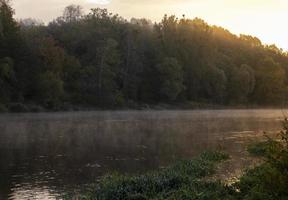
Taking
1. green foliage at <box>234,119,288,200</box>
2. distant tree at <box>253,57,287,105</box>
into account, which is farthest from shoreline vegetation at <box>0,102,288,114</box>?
green foliage at <box>234,119,288,200</box>

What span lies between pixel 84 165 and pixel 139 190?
11.5 metres

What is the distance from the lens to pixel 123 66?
126250 millimetres

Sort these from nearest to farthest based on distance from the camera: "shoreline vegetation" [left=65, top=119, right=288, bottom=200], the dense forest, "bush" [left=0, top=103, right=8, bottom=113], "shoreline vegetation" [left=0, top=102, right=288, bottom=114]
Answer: "shoreline vegetation" [left=65, top=119, right=288, bottom=200]
"bush" [left=0, top=103, right=8, bottom=113]
"shoreline vegetation" [left=0, top=102, right=288, bottom=114]
the dense forest

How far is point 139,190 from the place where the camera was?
18.0 m

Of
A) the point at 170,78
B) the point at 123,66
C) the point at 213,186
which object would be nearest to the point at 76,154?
the point at 213,186

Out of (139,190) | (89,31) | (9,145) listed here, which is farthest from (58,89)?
(139,190)

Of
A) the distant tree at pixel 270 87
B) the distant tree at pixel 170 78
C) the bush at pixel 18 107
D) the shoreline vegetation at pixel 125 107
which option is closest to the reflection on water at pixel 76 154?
the bush at pixel 18 107

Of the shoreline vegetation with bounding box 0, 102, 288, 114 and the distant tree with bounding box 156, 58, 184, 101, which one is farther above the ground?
the distant tree with bounding box 156, 58, 184, 101

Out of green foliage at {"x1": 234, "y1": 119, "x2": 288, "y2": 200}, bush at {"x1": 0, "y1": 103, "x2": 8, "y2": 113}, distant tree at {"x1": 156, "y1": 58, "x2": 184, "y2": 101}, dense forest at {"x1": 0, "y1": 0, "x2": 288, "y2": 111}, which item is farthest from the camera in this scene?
distant tree at {"x1": 156, "y1": 58, "x2": 184, "y2": 101}

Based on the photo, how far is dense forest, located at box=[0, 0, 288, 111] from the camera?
100250 mm

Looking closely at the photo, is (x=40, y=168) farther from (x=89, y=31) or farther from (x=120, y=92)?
(x=89, y=31)

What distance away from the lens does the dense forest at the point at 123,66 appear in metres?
100

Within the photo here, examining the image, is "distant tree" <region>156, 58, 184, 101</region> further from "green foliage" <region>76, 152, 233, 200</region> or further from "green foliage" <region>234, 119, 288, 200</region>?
"green foliage" <region>234, 119, 288, 200</region>

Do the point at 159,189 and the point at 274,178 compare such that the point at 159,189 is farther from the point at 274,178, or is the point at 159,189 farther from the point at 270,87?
the point at 270,87
